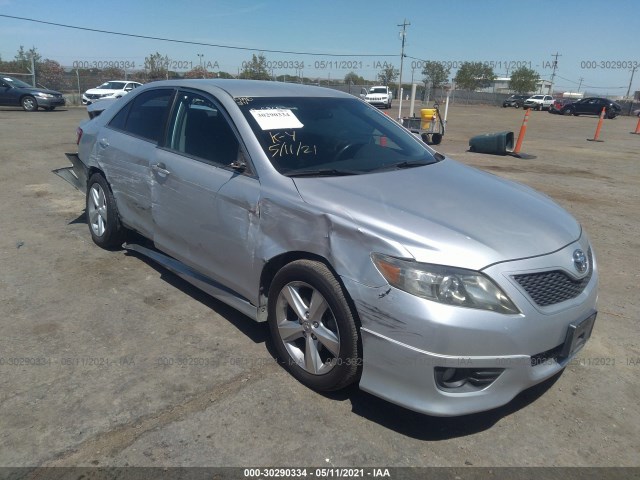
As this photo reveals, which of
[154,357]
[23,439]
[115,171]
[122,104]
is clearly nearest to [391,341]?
[154,357]

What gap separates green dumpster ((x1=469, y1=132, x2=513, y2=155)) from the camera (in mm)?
12735

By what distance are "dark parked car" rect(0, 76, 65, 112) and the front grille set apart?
81.8ft

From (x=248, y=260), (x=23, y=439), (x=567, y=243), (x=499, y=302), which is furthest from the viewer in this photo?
(x=248, y=260)

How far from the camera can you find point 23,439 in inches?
97.2

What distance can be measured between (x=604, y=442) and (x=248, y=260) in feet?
7.17

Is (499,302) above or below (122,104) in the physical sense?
below

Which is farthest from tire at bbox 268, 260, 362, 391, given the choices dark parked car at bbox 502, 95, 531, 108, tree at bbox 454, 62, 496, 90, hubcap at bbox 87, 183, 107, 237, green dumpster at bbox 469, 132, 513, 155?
tree at bbox 454, 62, 496, 90

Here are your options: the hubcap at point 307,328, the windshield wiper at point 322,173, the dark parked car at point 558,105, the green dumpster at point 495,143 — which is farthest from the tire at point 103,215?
the dark parked car at point 558,105

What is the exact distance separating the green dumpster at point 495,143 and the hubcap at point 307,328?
11219 millimetres

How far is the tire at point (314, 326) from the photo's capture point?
8.45 feet

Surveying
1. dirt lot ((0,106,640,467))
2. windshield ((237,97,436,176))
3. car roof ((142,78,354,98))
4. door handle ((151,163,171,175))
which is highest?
car roof ((142,78,354,98))

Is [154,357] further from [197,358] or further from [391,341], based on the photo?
[391,341]

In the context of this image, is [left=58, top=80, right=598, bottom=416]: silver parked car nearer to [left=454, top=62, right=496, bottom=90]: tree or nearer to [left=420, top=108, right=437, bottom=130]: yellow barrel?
[left=420, top=108, right=437, bottom=130]: yellow barrel

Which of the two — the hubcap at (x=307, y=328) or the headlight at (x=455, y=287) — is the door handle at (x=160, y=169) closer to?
the hubcap at (x=307, y=328)
